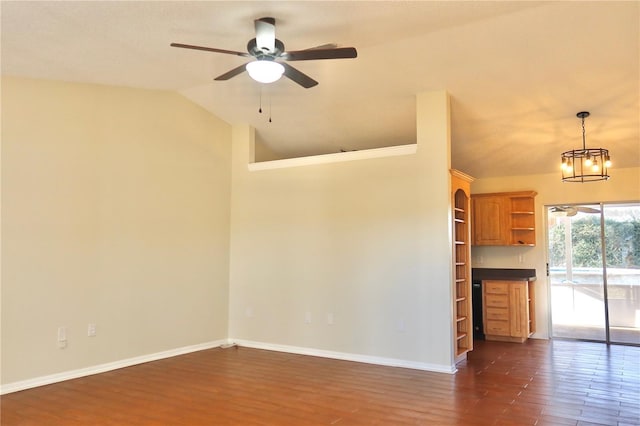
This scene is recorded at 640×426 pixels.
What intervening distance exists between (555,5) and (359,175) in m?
2.70

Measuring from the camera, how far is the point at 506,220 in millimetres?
7043

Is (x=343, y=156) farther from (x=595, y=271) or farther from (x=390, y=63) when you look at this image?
(x=595, y=271)

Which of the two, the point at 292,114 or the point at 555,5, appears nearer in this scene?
the point at 555,5

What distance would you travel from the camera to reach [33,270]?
446 cm

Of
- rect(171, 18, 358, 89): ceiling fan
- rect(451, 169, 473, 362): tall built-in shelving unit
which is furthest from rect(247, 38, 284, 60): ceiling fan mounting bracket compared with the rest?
rect(451, 169, 473, 362): tall built-in shelving unit

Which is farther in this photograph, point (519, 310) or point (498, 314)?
point (498, 314)

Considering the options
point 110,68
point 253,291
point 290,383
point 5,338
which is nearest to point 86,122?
point 110,68

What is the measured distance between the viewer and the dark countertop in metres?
6.69

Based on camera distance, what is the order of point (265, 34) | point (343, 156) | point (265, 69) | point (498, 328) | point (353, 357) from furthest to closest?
point (498, 328) → point (343, 156) → point (353, 357) → point (265, 34) → point (265, 69)

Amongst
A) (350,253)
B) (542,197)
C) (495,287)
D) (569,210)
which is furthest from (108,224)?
(569,210)

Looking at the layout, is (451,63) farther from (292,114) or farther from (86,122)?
(86,122)

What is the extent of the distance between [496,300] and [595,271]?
1.51 m

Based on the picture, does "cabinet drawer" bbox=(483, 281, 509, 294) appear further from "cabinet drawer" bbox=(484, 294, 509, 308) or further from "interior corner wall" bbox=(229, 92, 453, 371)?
"interior corner wall" bbox=(229, 92, 453, 371)

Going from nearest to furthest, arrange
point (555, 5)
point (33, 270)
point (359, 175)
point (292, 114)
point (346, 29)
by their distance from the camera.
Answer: point (555, 5)
point (346, 29)
point (33, 270)
point (359, 175)
point (292, 114)
